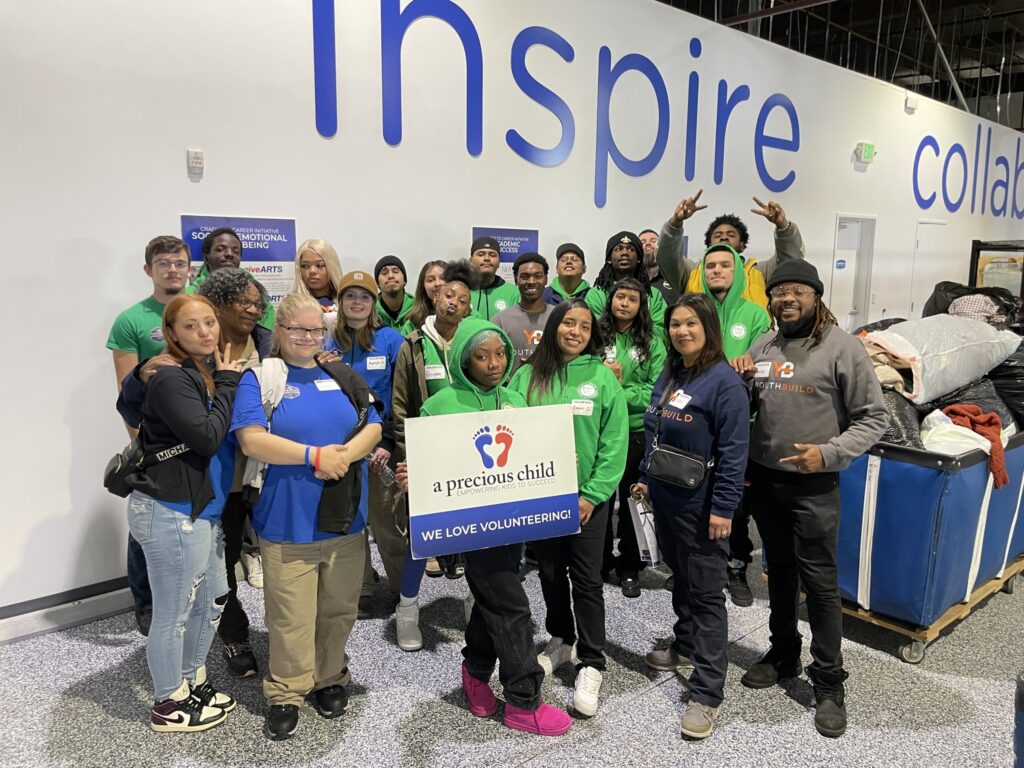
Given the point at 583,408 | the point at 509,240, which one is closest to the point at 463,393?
the point at 583,408

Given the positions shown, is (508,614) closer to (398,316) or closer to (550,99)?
(398,316)

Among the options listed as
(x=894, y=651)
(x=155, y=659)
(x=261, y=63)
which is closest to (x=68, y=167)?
(x=261, y=63)

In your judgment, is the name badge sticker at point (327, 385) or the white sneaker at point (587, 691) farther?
the white sneaker at point (587, 691)

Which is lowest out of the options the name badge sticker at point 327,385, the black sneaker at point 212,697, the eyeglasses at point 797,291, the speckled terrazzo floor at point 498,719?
the speckled terrazzo floor at point 498,719

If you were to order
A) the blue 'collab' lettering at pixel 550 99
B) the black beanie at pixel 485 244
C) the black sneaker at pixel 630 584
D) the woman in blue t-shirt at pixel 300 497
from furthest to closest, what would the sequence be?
the black beanie at pixel 485 244
the blue 'collab' lettering at pixel 550 99
the black sneaker at pixel 630 584
the woman in blue t-shirt at pixel 300 497

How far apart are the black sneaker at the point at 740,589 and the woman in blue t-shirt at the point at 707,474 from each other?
0.99 metres

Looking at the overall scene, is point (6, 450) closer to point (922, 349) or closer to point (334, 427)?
point (334, 427)

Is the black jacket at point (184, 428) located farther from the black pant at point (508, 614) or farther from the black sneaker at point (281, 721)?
the black pant at point (508, 614)

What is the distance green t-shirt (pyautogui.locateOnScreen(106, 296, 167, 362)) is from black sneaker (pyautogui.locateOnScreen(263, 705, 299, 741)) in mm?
1545

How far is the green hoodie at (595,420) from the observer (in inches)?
97.3

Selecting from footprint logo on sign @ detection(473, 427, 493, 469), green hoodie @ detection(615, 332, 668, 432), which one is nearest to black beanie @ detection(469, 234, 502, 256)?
green hoodie @ detection(615, 332, 668, 432)

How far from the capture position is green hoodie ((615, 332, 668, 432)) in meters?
3.23

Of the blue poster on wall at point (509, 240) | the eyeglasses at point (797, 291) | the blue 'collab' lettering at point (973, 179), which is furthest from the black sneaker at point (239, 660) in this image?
the blue 'collab' lettering at point (973, 179)

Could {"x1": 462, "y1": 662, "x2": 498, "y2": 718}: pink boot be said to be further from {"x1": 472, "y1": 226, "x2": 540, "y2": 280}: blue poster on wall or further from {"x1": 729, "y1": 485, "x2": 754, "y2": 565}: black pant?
{"x1": 472, "y1": 226, "x2": 540, "y2": 280}: blue poster on wall
